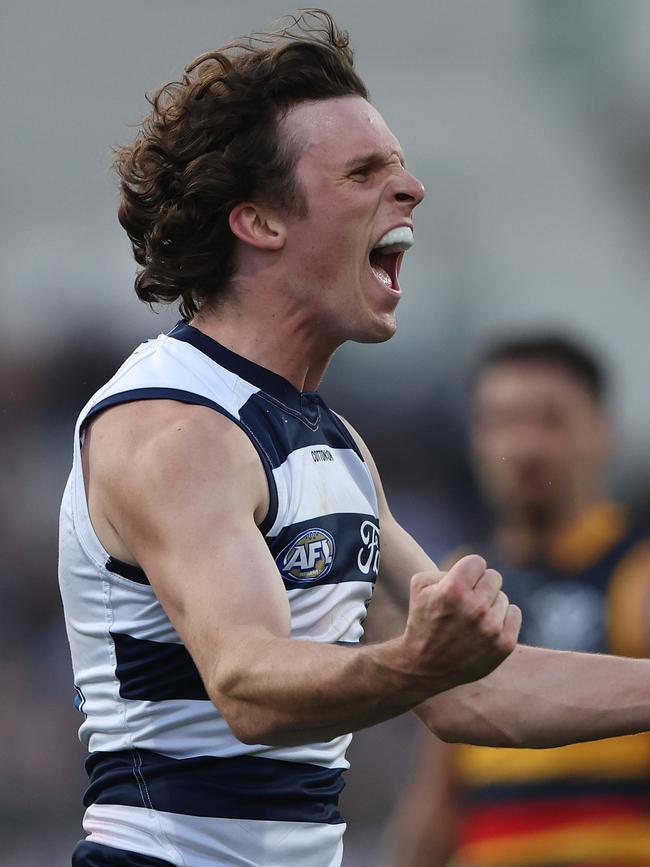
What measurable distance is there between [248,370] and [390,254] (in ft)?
1.65

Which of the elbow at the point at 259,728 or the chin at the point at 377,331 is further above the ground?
Result: the chin at the point at 377,331

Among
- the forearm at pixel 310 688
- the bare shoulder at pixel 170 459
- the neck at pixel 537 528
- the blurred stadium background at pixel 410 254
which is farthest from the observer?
the blurred stadium background at pixel 410 254

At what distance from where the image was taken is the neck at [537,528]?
5152 millimetres

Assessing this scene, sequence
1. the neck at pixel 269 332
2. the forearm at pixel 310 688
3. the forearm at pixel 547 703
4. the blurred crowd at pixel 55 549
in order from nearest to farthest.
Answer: the forearm at pixel 310 688 < the forearm at pixel 547 703 < the neck at pixel 269 332 < the blurred crowd at pixel 55 549

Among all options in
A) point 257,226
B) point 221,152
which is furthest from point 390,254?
point 221,152

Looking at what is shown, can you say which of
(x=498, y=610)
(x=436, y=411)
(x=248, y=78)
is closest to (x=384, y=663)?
(x=498, y=610)

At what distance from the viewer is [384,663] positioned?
7.08 ft

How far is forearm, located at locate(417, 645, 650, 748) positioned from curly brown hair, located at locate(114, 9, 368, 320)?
1.07m

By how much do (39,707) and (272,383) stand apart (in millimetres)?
6421

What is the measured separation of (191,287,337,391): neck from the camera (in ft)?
10.4

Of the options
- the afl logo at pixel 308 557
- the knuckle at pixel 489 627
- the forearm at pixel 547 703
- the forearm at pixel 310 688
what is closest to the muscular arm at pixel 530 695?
the forearm at pixel 547 703

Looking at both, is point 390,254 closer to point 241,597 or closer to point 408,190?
point 408,190

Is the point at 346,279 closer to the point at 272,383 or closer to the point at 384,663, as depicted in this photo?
the point at 272,383

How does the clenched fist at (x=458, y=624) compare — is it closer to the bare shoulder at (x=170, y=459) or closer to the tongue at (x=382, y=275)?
the bare shoulder at (x=170, y=459)
